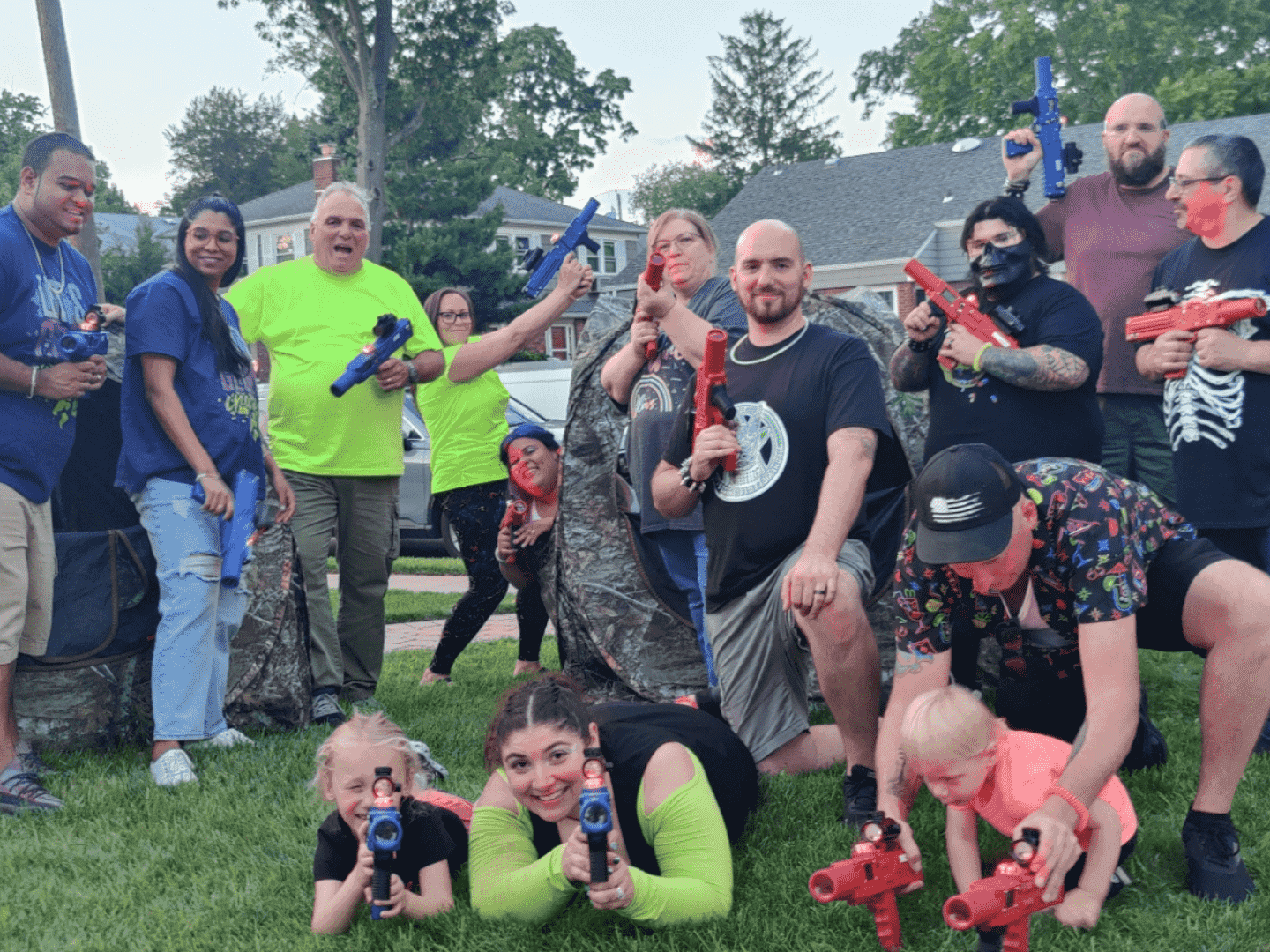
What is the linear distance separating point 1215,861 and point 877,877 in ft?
3.12

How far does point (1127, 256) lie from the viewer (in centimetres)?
461

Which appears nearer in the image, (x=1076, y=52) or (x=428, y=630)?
(x=428, y=630)

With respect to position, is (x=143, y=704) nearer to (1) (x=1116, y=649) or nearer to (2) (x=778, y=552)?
(2) (x=778, y=552)

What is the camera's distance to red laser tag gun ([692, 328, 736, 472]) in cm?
377

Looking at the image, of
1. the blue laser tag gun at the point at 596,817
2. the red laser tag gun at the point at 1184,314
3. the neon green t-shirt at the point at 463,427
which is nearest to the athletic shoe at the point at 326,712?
the neon green t-shirt at the point at 463,427

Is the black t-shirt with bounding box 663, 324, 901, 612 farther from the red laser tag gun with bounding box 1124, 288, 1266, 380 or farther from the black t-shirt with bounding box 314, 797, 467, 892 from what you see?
the black t-shirt with bounding box 314, 797, 467, 892

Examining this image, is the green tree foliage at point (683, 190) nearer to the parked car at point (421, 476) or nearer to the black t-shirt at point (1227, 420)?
the parked car at point (421, 476)

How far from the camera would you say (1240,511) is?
3.90 metres

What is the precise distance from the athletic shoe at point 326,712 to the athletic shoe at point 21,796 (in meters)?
1.23

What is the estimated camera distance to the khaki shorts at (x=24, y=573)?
13.0ft

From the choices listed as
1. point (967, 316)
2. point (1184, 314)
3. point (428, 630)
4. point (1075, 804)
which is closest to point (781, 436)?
point (967, 316)

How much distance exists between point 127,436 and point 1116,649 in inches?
133

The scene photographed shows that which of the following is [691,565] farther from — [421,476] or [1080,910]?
[421,476]

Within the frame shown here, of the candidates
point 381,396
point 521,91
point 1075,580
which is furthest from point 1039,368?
point 521,91
